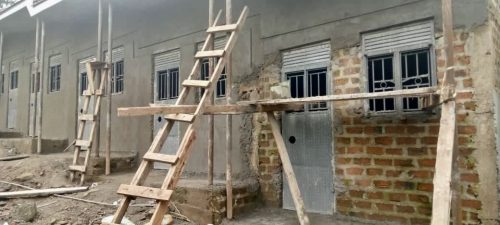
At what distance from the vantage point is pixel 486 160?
461 cm

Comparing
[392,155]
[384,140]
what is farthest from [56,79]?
[392,155]

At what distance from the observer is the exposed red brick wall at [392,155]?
4758 millimetres

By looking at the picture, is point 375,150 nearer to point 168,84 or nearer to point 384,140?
point 384,140

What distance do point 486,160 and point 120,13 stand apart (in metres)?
8.66

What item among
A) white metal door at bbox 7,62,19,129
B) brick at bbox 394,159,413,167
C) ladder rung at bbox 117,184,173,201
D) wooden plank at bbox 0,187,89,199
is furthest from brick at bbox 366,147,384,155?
white metal door at bbox 7,62,19,129

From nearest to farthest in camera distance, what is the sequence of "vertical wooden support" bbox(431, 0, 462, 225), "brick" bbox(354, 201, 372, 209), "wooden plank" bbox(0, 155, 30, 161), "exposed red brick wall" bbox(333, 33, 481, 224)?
"vertical wooden support" bbox(431, 0, 462, 225) → "exposed red brick wall" bbox(333, 33, 481, 224) → "brick" bbox(354, 201, 372, 209) → "wooden plank" bbox(0, 155, 30, 161)

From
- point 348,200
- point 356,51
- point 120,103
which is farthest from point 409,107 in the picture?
point 120,103

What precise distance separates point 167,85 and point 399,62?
5208mm

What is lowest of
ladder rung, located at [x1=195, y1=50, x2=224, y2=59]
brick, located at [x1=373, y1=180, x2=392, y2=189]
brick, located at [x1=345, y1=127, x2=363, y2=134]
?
brick, located at [x1=373, y1=180, x2=392, y2=189]

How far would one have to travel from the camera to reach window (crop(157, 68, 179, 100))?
8.55m

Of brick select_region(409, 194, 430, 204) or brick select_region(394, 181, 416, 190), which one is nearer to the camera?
brick select_region(409, 194, 430, 204)

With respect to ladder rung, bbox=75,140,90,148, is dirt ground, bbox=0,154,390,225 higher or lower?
lower

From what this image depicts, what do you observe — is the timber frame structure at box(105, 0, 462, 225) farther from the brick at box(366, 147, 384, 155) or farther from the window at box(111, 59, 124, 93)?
the window at box(111, 59, 124, 93)

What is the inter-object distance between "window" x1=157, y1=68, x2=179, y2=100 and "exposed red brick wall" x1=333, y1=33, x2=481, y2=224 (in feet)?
13.1
